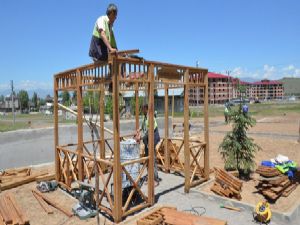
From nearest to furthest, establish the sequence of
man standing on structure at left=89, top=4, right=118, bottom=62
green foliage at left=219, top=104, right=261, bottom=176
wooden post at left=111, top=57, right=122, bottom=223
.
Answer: man standing on structure at left=89, top=4, right=118, bottom=62 < wooden post at left=111, top=57, right=122, bottom=223 < green foliage at left=219, top=104, right=261, bottom=176

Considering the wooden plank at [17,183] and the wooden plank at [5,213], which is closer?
the wooden plank at [5,213]

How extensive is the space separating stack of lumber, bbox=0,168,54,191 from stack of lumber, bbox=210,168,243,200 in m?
5.38

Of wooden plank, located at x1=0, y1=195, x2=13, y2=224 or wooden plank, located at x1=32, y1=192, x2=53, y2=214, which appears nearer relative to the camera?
wooden plank, located at x1=0, y1=195, x2=13, y2=224

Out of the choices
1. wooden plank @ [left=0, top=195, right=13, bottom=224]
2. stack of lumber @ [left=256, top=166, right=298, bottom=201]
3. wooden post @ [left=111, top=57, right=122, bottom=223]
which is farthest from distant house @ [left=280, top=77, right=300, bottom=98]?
wooden plank @ [left=0, top=195, right=13, bottom=224]

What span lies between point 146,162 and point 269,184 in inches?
137

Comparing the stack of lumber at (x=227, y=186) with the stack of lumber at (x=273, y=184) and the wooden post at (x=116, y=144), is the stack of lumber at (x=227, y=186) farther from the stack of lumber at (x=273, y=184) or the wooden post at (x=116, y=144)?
the wooden post at (x=116, y=144)

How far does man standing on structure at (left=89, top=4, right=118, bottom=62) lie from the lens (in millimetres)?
6129

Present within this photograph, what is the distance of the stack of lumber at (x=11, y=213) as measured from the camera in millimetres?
6524

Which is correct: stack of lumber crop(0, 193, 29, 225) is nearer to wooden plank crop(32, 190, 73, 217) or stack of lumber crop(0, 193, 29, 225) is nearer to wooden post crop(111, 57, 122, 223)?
wooden plank crop(32, 190, 73, 217)

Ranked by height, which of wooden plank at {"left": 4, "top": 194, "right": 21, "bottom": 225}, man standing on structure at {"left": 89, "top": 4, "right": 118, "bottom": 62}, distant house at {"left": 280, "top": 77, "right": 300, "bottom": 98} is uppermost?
distant house at {"left": 280, "top": 77, "right": 300, "bottom": 98}

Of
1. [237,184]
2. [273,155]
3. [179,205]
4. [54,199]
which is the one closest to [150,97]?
[179,205]

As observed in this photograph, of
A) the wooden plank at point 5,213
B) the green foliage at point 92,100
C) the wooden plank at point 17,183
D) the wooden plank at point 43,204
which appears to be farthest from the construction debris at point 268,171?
the wooden plank at point 17,183

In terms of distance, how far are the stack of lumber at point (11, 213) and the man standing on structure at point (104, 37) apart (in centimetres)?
392

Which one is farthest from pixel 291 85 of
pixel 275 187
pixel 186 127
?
pixel 186 127
